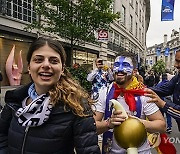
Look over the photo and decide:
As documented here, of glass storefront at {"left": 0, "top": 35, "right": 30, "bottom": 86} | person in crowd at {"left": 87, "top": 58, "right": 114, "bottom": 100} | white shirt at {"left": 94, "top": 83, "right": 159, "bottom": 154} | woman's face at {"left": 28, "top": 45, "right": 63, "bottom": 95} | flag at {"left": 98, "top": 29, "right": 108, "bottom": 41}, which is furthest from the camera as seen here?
glass storefront at {"left": 0, "top": 35, "right": 30, "bottom": 86}

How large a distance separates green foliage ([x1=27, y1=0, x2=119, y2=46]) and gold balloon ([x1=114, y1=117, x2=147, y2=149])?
37.6 ft

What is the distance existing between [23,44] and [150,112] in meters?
13.9

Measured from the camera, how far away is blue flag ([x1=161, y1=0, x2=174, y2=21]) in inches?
765

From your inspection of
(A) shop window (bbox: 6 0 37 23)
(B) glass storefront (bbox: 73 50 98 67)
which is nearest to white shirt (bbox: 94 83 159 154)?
(A) shop window (bbox: 6 0 37 23)

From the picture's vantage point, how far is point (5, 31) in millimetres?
14211

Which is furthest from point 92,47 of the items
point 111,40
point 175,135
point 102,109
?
point 102,109

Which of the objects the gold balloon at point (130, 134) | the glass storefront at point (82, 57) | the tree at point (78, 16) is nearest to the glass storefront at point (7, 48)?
the tree at point (78, 16)

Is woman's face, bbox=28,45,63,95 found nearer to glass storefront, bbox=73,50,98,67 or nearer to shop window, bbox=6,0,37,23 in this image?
shop window, bbox=6,0,37,23

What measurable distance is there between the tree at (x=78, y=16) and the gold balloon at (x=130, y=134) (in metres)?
11.5

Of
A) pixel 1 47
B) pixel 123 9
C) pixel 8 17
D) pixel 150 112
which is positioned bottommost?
pixel 150 112

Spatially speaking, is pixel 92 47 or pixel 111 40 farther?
pixel 111 40

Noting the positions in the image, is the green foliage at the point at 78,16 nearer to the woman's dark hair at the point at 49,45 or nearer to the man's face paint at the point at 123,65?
the man's face paint at the point at 123,65

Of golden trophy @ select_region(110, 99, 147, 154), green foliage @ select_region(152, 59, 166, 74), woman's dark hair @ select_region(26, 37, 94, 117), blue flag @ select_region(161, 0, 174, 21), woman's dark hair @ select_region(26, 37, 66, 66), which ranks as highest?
blue flag @ select_region(161, 0, 174, 21)

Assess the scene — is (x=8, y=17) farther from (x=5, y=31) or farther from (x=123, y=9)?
(x=123, y=9)
